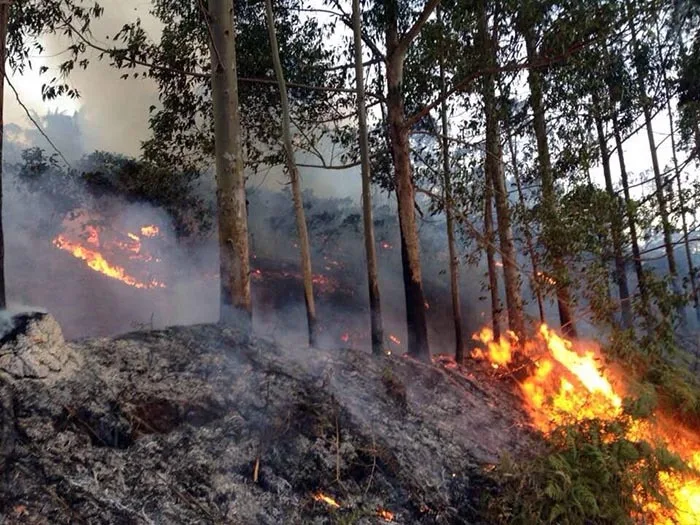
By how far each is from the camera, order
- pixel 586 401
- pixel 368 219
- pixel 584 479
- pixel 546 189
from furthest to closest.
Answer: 1. pixel 546 189
2. pixel 368 219
3. pixel 586 401
4. pixel 584 479

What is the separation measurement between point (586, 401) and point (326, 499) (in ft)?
17.6

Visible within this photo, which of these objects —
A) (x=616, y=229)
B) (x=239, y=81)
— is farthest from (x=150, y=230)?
(x=616, y=229)

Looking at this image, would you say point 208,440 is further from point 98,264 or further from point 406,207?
point 98,264

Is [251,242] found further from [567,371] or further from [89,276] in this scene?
[567,371]

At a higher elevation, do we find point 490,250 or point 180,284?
point 180,284

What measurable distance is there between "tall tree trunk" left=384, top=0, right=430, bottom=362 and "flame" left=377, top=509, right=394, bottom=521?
16.5ft

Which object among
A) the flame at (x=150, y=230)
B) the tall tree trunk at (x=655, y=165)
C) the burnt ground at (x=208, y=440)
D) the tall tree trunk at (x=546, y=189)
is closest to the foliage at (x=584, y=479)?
the burnt ground at (x=208, y=440)

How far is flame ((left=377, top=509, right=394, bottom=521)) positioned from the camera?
16.4ft

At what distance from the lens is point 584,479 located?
228 inches

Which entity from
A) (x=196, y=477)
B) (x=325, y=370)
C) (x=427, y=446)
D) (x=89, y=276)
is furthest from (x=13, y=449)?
(x=89, y=276)

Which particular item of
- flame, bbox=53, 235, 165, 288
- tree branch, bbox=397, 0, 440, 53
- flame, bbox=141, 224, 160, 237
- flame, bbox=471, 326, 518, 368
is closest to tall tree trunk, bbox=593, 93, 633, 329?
flame, bbox=471, 326, 518, 368

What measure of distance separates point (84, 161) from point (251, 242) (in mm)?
8641

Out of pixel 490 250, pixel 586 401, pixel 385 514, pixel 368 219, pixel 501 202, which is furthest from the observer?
pixel 490 250

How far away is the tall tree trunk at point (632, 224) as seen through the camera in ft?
31.7
